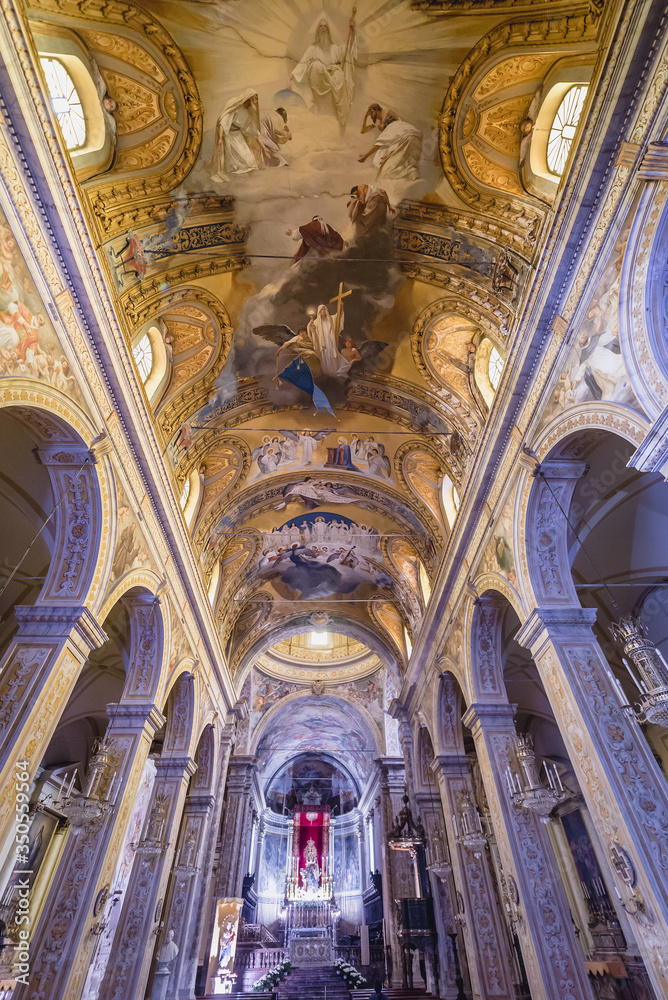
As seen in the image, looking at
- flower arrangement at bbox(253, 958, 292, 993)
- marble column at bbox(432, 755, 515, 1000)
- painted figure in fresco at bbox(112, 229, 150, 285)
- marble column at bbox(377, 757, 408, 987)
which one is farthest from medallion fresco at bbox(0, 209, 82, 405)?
flower arrangement at bbox(253, 958, 292, 993)

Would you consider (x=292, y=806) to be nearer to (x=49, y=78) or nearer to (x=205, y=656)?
(x=205, y=656)

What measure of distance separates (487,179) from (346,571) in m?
12.3

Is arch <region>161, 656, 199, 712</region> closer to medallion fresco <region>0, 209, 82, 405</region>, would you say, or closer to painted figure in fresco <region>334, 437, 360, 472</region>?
painted figure in fresco <region>334, 437, 360, 472</region>

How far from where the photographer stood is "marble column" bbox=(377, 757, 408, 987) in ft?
59.2

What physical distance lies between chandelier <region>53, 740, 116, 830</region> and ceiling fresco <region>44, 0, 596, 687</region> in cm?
319

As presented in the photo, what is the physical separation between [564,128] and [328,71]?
3.17 metres

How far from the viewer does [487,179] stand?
761 cm

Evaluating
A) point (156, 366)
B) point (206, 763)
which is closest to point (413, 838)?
point (206, 763)

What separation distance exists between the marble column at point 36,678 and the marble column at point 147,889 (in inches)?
231

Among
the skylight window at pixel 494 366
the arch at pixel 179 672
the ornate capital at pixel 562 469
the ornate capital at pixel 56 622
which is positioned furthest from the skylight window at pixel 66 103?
the arch at pixel 179 672

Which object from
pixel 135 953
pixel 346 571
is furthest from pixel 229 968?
pixel 346 571

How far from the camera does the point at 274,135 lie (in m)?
7.79

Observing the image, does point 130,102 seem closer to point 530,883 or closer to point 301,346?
point 301,346

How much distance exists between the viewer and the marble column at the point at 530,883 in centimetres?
739
